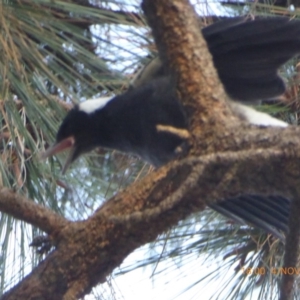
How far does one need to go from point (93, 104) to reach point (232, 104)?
25 cm

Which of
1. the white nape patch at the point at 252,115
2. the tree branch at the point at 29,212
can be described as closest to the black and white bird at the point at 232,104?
the white nape patch at the point at 252,115

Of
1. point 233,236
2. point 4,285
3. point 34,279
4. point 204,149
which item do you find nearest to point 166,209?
point 204,149

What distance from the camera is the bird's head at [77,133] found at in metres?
1.31

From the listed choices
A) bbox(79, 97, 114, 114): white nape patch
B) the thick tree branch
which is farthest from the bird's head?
the thick tree branch

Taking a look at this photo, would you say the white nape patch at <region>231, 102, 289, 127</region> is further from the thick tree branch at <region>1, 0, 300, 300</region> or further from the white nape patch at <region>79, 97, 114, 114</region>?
the thick tree branch at <region>1, 0, 300, 300</region>

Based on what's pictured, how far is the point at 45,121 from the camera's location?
4.05 feet

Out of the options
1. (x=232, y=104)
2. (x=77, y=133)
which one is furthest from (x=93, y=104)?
(x=232, y=104)

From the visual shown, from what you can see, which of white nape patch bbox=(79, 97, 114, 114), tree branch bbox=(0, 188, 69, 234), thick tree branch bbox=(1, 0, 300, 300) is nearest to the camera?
thick tree branch bbox=(1, 0, 300, 300)

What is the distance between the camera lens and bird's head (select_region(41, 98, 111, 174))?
4.31 feet

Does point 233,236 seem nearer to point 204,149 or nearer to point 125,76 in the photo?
point 125,76

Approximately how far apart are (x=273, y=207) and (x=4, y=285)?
1.66ft

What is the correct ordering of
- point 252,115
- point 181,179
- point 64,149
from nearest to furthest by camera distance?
point 181,179 → point 252,115 → point 64,149

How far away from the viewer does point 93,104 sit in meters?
1.34

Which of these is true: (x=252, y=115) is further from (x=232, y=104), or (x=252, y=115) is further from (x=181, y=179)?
(x=181, y=179)
